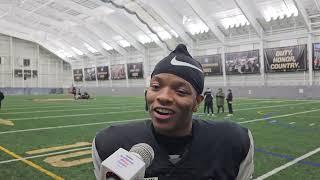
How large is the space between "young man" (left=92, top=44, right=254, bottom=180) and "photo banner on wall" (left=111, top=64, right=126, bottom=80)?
44764 mm

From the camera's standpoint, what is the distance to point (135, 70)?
44.4 m

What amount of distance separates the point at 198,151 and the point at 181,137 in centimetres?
12

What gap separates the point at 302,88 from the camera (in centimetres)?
2805

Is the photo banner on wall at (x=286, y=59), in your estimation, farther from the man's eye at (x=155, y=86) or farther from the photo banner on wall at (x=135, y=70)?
the man's eye at (x=155, y=86)

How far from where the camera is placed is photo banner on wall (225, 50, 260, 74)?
105 ft

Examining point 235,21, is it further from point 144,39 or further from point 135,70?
point 135,70

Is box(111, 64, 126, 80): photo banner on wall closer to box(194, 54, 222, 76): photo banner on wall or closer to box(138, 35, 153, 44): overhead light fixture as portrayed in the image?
box(138, 35, 153, 44): overhead light fixture

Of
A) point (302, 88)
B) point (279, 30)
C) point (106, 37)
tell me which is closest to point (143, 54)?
point (106, 37)

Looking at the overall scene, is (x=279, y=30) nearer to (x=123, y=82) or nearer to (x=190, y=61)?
(x=123, y=82)

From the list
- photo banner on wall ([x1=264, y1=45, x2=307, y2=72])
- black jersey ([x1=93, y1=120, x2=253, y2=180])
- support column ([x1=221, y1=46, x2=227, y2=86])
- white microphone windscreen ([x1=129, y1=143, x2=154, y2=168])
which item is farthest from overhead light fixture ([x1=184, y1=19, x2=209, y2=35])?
white microphone windscreen ([x1=129, y1=143, x2=154, y2=168])

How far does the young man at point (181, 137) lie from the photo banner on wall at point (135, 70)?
41.8m

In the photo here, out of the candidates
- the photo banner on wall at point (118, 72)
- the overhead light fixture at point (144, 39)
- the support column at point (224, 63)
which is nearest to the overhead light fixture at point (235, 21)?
the support column at point (224, 63)

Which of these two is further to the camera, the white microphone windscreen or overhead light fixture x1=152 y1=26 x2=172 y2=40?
overhead light fixture x1=152 y1=26 x2=172 y2=40

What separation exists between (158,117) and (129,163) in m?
0.56
